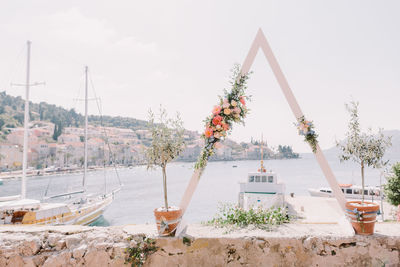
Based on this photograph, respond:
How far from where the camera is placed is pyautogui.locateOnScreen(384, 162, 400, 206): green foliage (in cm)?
1013

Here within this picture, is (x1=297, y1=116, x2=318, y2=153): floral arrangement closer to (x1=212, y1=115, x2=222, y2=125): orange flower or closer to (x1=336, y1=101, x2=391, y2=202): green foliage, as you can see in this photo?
(x1=336, y1=101, x2=391, y2=202): green foliage

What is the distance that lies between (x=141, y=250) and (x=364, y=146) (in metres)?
2.91

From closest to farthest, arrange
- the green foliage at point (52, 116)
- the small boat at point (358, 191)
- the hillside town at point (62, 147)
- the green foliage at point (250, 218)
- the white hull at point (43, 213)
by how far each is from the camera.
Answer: the green foliage at point (250, 218) < the white hull at point (43, 213) < the small boat at point (358, 191) < the hillside town at point (62, 147) < the green foliage at point (52, 116)

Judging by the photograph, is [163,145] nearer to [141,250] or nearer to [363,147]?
[141,250]

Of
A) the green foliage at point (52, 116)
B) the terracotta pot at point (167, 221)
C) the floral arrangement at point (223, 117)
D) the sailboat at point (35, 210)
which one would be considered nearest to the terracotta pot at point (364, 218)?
the floral arrangement at point (223, 117)

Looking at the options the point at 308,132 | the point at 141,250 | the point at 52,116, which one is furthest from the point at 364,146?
the point at 52,116

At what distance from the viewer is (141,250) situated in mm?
2688

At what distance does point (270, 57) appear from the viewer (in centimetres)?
343

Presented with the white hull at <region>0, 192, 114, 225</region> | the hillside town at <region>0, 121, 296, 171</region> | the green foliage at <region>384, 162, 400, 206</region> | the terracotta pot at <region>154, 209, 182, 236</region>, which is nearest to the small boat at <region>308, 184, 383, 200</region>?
the green foliage at <region>384, 162, 400, 206</region>

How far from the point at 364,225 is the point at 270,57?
7.45 feet

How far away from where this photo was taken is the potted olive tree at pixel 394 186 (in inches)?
399

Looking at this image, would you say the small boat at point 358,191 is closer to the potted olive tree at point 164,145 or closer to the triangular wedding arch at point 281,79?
the triangular wedding arch at point 281,79

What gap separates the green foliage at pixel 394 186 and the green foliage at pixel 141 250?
10894mm

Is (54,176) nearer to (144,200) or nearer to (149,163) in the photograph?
(144,200)
